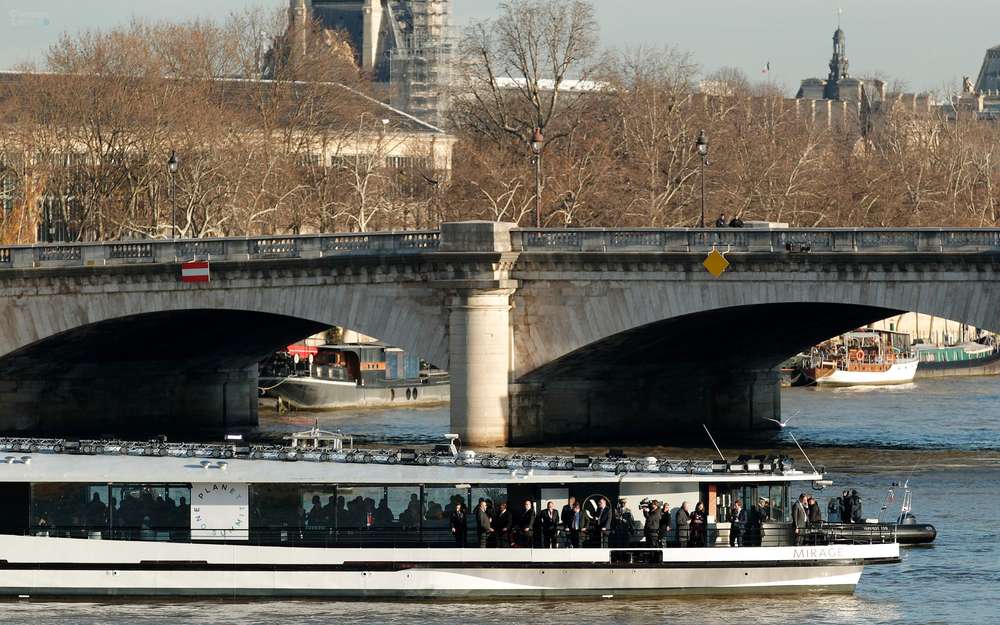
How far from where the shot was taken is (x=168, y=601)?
4656 cm

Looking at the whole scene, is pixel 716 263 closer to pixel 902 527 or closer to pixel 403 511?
pixel 902 527

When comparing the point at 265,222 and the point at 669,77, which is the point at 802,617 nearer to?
the point at 265,222

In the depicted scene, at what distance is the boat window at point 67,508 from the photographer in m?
47.4

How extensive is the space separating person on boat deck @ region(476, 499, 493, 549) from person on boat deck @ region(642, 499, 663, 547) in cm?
296

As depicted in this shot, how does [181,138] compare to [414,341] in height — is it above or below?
above

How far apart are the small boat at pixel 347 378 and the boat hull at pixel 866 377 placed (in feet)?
65.8

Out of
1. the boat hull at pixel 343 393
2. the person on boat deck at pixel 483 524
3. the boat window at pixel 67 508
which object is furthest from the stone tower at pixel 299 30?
the person on boat deck at pixel 483 524

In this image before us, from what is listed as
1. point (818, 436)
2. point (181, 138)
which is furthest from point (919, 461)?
point (181, 138)

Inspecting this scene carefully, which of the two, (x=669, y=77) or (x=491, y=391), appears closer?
(x=491, y=391)

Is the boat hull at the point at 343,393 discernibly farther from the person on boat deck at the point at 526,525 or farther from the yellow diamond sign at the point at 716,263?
the person on boat deck at the point at 526,525

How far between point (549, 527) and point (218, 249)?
107 ft

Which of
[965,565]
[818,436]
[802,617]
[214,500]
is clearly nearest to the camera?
[802,617]

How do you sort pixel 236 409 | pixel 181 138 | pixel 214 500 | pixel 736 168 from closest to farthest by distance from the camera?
pixel 214 500 < pixel 236 409 < pixel 181 138 < pixel 736 168

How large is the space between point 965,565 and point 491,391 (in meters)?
24.5
